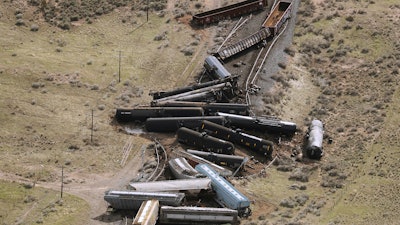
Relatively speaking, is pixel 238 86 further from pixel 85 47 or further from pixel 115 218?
pixel 115 218

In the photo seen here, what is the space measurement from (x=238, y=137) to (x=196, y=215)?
17969mm

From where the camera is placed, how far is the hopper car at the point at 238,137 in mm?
83688

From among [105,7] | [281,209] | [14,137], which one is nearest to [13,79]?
[14,137]

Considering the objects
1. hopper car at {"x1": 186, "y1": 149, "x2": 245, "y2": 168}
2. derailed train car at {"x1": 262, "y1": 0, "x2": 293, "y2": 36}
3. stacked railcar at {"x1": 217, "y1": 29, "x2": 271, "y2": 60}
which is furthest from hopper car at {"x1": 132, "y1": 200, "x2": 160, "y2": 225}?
derailed train car at {"x1": 262, "y1": 0, "x2": 293, "y2": 36}

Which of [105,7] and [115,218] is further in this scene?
[105,7]

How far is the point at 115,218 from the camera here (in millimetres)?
70688

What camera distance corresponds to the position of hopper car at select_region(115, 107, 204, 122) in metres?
87.8

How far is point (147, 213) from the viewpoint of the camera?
221 feet

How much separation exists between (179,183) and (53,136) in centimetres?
1937

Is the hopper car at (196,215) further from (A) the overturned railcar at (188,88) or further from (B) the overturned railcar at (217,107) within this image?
(A) the overturned railcar at (188,88)

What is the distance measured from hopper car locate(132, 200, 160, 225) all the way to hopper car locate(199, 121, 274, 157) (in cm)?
1780

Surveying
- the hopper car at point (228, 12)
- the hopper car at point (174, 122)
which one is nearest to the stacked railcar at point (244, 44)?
the hopper car at point (228, 12)

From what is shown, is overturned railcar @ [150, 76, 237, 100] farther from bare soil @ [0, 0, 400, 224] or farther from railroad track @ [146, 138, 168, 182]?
railroad track @ [146, 138, 168, 182]

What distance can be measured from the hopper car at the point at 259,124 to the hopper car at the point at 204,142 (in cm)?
554
